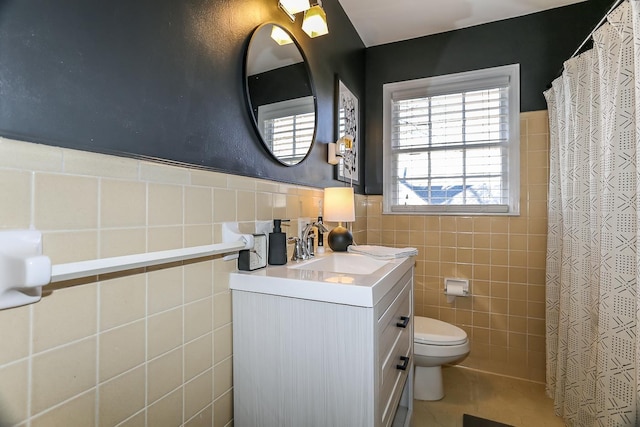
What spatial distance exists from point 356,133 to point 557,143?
1.25 meters

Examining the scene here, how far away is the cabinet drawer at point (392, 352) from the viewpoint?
0.96 m

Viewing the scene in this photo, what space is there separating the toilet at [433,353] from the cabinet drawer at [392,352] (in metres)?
0.39

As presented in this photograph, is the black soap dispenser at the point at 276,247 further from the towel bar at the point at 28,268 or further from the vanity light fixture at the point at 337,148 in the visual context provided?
the vanity light fixture at the point at 337,148

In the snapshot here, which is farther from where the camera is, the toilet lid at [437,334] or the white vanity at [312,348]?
the toilet lid at [437,334]

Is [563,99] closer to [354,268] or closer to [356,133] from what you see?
[356,133]

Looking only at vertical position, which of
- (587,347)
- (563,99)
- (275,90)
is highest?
(563,99)

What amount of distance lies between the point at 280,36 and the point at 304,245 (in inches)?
37.1

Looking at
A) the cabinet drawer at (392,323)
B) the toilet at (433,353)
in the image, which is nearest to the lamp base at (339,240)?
the cabinet drawer at (392,323)

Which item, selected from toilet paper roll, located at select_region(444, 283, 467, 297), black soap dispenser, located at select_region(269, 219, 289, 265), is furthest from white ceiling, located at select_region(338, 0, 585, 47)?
toilet paper roll, located at select_region(444, 283, 467, 297)

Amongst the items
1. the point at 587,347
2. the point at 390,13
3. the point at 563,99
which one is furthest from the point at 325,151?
the point at 587,347

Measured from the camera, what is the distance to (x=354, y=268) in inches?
58.3

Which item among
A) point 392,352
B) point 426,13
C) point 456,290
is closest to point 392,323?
point 392,352

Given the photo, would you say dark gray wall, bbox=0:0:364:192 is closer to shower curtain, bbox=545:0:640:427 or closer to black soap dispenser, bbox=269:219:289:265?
black soap dispenser, bbox=269:219:289:265

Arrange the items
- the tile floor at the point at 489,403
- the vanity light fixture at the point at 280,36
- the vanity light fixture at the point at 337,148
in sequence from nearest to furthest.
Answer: the vanity light fixture at the point at 280,36, the tile floor at the point at 489,403, the vanity light fixture at the point at 337,148
